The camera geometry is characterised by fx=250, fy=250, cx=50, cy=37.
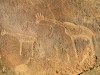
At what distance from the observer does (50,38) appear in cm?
430

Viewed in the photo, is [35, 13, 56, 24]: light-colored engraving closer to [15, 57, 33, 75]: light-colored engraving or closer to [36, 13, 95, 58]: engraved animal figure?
[36, 13, 95, 58]: engraved animal figure

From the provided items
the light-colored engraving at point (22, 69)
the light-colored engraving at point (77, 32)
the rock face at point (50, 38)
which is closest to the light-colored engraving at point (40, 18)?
the rock face at point (50, 38)

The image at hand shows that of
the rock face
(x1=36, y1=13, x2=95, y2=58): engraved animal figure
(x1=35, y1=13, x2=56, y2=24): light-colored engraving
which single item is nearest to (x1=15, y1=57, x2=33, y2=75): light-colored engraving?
the rock face

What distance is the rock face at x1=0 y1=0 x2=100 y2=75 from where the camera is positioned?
4211 millimetres

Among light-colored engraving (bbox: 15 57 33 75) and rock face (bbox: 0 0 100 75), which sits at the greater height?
rock face (bbox: 0 0 100 75)

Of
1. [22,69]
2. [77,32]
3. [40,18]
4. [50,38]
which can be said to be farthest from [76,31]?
[22,69]

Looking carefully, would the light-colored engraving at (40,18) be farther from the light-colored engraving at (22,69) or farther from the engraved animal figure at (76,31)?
the light-colored engraving at (22,69)

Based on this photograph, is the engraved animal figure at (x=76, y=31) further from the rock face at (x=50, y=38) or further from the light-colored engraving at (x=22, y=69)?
the light-colored engraving at (x=22, y=69)

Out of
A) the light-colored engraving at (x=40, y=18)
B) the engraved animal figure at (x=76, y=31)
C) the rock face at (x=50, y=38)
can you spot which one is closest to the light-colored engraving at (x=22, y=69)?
the rock face at (x=50, y=38)

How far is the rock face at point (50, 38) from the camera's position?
421cm

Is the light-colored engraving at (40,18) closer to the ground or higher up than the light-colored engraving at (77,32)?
higher up

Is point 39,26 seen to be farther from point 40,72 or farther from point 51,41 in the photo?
point 40,72

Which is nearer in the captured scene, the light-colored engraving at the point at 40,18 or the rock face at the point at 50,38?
the rock face at the point at 50,38

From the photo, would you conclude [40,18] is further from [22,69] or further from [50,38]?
[22,69]
